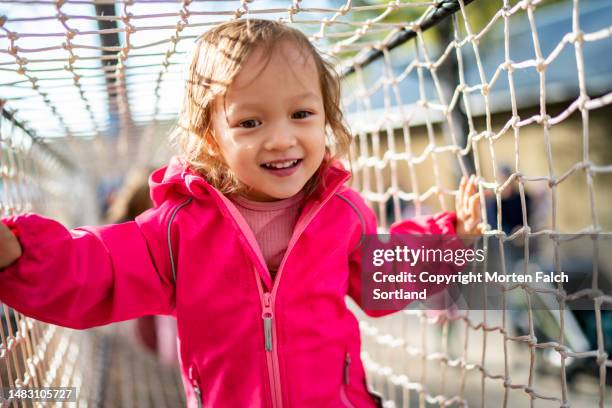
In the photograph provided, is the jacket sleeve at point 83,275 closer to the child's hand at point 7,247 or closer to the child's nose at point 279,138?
the child's hand at point 7,247

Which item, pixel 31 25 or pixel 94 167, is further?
pixel 94 167

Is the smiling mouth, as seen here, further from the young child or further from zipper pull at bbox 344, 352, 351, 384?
zipper pull at bbox 344, 352, 351, 384

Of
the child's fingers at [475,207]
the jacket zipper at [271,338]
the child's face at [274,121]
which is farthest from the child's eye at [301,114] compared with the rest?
the child's fingers at [475,207]

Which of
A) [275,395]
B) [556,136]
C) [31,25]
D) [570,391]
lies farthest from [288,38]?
[556,136]

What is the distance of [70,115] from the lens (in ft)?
5.42

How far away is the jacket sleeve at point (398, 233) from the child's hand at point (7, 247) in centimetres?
55

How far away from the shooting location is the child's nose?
91 cm

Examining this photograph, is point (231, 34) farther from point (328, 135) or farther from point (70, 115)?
point (70, 115)

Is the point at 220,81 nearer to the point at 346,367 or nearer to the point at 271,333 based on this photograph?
the point at 271,333

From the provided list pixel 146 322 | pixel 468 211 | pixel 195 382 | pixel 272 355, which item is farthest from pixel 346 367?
pixel 146 322

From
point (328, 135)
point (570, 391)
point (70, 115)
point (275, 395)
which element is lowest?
point (570, 391)

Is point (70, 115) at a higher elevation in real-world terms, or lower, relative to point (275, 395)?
higher

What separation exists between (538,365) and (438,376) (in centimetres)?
53

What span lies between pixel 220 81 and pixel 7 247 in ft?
1.27
